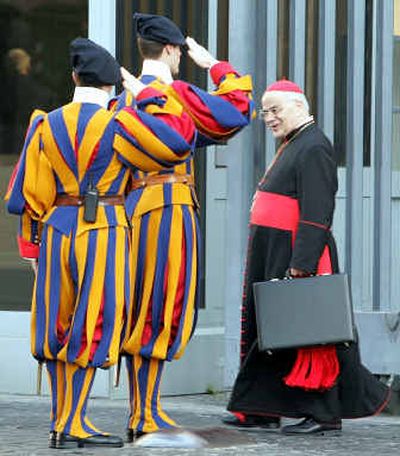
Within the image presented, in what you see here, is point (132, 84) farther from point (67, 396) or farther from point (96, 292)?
point (67, 396)

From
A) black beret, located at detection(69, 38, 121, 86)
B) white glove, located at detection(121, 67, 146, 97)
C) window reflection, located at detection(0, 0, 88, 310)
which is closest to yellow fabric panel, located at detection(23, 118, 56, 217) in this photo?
black beret, located at detection(69, 38, 121, 86)

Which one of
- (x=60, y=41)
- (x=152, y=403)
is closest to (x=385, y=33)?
(x=60, y=41)

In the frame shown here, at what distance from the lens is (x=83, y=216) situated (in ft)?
23.0

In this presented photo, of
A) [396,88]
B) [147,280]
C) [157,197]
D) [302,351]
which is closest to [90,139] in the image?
[157,197]

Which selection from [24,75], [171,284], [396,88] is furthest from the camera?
[396,88]

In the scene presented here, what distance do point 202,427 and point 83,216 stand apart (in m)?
1.33

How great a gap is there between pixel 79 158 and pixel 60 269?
0.45m

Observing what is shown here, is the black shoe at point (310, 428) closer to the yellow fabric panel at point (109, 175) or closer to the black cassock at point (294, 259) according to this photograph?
the black cassock at point (294, 259)

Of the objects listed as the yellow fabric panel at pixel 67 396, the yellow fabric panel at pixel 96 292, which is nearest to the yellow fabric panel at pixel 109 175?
the yellow fabric panel at pixel 96 292

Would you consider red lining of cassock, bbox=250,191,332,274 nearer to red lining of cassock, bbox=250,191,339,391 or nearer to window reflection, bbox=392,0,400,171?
red lining of cassock, bbox=250,191,339,391

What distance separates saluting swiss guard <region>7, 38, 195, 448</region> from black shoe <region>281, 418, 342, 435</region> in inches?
39.7

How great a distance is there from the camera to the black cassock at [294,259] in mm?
7656

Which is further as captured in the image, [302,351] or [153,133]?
[302,351]

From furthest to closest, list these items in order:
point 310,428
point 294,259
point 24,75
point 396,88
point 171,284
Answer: point 396,88
point 24,75
point 310,428
point 294,259
point 171,284
